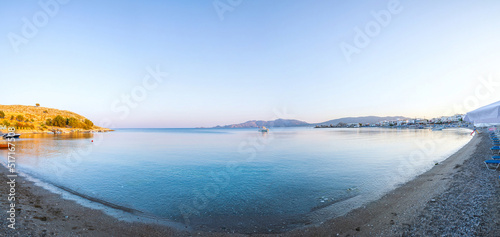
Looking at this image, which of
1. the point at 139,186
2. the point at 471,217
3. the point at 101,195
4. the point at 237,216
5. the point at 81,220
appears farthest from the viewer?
the point at 139,186

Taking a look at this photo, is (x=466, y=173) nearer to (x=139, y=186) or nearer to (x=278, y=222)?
(x=278, y=222)

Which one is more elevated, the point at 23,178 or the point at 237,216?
the point at 23,178

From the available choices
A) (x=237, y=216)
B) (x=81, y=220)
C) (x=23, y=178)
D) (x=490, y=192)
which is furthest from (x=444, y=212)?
(x=23, y=178)

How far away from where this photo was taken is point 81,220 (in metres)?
7.70

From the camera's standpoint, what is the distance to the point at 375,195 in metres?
10.7

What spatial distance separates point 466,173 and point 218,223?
14902mm

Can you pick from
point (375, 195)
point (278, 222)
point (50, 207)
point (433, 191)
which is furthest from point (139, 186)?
point (433, 191)

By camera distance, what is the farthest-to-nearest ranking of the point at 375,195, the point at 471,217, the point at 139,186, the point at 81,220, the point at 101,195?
the point at 139,186 < the point at 101,195 < the point at 375,195 < the point at 81,220 < the point at 471,217

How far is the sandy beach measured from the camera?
6.02 m

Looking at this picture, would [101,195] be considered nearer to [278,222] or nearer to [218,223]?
[218,223]

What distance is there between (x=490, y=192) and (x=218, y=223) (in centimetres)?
1115

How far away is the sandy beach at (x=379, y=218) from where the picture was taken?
602 cm

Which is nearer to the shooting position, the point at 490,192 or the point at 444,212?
the point at 444,212

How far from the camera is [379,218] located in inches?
293
